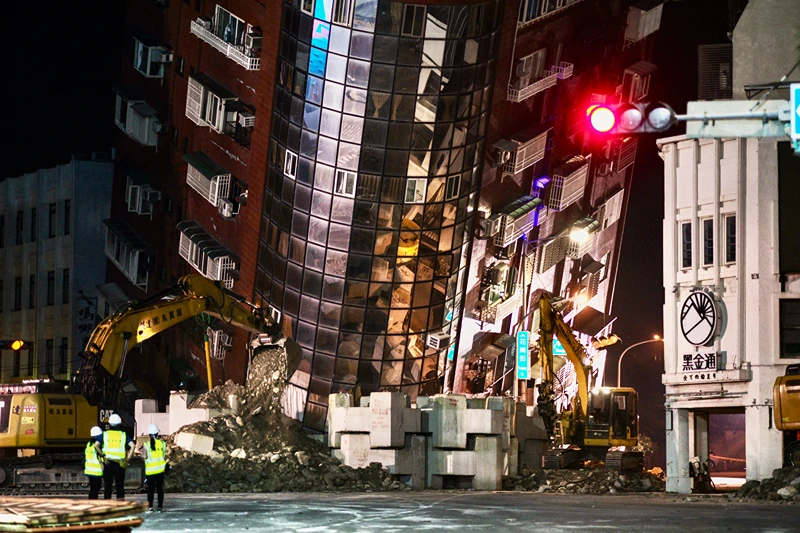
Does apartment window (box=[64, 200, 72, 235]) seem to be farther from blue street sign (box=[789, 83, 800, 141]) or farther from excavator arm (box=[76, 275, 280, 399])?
blue street sign (box=[789, 83, 800, 141])

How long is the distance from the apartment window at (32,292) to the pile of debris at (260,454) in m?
30.6

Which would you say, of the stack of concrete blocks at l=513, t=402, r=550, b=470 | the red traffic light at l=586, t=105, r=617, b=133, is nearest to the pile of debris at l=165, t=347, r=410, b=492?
the stack of concrete blocks at l=513, t=402, r=550, b=470

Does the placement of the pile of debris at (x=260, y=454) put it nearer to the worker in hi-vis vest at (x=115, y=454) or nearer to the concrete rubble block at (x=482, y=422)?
the concrete rubble block at (x=482, y=422)

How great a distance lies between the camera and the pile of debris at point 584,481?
1599 inches

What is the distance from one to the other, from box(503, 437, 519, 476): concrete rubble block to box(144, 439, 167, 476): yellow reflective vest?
17.9 metres

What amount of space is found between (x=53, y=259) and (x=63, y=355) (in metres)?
5.24

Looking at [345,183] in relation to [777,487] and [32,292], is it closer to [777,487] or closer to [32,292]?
[777,487]

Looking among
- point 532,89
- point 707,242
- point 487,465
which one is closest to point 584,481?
point 487,465

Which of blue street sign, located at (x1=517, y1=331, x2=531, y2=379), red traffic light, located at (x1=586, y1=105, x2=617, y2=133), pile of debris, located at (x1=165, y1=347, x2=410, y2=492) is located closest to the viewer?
red traffic light, located at (x1=586, y1=105, x2=617, y2=133)

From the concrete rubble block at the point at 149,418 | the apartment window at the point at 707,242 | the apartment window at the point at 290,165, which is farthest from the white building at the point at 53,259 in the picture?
the apartment window at the point at 707,242

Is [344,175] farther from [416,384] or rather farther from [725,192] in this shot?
[725,192]

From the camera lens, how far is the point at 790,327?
36.0 meters

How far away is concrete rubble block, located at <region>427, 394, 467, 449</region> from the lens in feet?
137

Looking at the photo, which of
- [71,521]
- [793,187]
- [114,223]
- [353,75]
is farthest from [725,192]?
[114,223]
